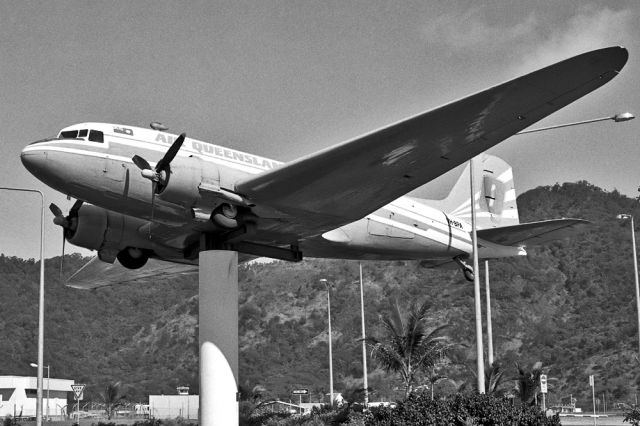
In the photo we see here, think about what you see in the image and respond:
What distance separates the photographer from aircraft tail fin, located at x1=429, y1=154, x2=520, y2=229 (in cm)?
4269

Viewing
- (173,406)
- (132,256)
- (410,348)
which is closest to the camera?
(132,256)

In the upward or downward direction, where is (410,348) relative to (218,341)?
downward

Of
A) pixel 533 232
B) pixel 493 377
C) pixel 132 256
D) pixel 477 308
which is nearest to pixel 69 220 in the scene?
pixel 132 256

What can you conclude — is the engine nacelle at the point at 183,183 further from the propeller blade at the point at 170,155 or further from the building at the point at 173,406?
the building at the point at 173,406

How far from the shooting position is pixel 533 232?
122ft

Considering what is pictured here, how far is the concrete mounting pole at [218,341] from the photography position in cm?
3092

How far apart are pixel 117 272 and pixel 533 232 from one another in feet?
66.7

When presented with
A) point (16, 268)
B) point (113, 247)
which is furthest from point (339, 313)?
point (113, 247)

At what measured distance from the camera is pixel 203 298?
31672 millimetres

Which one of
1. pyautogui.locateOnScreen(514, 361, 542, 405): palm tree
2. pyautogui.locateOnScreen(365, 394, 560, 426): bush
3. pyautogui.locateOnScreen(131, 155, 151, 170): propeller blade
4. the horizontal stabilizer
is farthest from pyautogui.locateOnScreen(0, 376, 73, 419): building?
pyautogui.locateOnScreen(131, 155, 151, 170): propeller blade

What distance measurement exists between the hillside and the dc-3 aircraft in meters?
92.2

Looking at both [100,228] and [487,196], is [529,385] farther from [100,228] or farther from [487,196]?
[100,228]

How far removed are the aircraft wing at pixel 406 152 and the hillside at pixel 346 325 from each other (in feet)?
308

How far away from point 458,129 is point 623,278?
14925 cm
